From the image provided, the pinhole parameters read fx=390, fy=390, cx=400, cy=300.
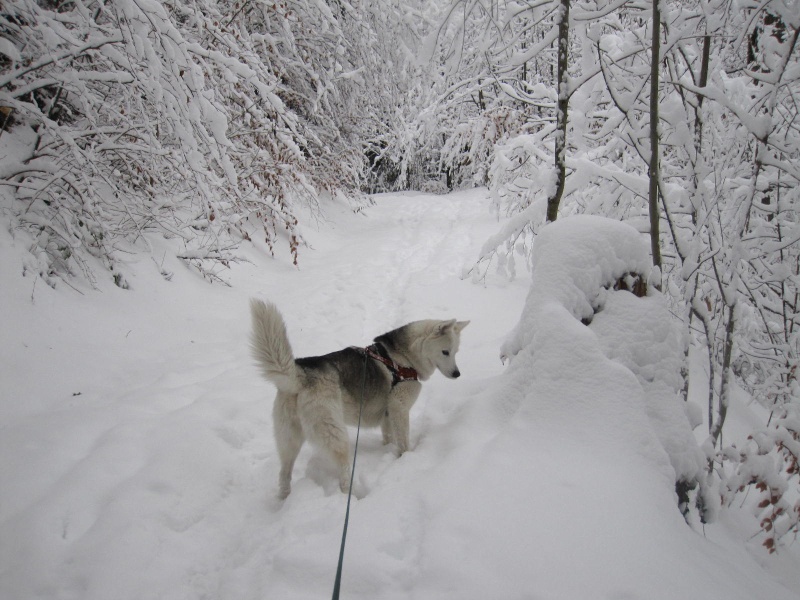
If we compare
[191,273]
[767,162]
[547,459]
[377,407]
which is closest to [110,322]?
[191,273]

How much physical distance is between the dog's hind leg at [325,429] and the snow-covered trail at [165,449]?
197mm

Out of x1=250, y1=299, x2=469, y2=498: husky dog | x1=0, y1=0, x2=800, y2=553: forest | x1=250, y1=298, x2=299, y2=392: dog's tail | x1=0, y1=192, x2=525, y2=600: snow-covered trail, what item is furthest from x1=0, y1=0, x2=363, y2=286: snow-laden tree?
x1=250, y1=299, x2=469, y2=498: husky dog

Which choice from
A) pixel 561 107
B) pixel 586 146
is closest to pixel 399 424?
pixel 561 107

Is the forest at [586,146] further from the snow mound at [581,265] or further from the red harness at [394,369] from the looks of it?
the red harness at [394,369]

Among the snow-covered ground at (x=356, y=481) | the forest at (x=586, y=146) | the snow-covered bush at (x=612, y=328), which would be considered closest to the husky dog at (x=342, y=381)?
the snow-covered ground at (x=356, y=481)

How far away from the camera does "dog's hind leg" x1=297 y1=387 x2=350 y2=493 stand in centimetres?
255

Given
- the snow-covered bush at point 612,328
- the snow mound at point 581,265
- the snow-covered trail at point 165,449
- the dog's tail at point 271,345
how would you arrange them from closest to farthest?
the snow-covered trail at point 165,449, the snow-covered bush at point 612,328, the dog's tail at point 271,345, the snow mound at point 581,265

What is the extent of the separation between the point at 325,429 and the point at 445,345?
4.47 feet

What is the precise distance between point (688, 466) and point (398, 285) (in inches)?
219

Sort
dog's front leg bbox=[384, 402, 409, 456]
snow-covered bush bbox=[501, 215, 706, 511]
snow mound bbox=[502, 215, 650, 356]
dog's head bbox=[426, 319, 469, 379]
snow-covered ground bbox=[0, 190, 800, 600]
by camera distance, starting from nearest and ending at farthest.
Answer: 1. snow-covered ground bbox=[0, 190, 800, 600]
2. snow-covered bush bbox=[501, 215, 706, 511]
3. snow mound bbox=[502, 215, 650, 356]
4. dog's front leg bbox=[384, 402, 409, 456]
5. dog's head bbox=[426, 319, 469, 379]

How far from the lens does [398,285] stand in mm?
7375

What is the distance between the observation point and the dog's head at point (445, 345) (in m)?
3.47

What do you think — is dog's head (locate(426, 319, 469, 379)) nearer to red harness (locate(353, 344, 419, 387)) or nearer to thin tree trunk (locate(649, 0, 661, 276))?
red harness (locate(353, 344, 419, 387))

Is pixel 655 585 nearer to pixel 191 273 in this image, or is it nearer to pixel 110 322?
pixel 110 322
